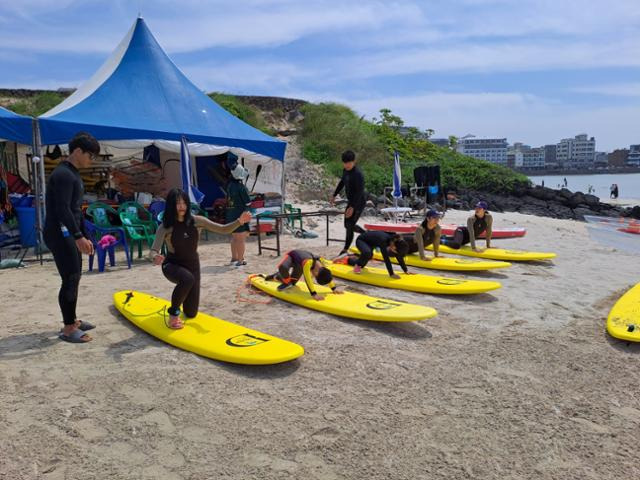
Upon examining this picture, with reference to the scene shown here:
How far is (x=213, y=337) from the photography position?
4.31 m

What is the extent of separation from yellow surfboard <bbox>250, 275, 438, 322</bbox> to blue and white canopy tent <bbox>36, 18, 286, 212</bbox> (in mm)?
4460

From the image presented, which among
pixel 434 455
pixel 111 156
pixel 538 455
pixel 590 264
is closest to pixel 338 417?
pixel 434 455

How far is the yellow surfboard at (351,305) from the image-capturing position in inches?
190

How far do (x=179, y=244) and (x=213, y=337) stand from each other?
0.86 metres

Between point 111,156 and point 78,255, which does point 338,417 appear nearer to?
point 78,255

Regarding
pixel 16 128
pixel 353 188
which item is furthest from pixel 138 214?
pixel 353 188

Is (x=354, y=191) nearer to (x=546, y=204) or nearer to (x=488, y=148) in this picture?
(x=546, y=204)

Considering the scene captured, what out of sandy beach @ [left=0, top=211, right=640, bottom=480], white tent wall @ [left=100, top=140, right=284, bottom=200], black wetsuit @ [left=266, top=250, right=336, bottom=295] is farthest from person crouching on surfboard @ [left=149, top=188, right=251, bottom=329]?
A: white tent wall @ [left=100, top=140, right=284, bottom=200]

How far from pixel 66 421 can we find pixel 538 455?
2.78 metres

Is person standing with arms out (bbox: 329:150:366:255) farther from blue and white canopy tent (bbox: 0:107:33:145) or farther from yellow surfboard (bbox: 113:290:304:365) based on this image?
blue and white canopy tent (bbox: 0:107:33:145)

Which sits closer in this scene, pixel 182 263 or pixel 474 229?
pixel 182 263

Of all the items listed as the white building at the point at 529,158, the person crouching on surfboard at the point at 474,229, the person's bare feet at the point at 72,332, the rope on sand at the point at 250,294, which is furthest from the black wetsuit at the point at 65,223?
the white building at the point at 529,158

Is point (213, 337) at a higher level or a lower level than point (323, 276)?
lower

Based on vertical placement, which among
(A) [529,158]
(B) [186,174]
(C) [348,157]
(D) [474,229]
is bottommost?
(D) [474,229]
